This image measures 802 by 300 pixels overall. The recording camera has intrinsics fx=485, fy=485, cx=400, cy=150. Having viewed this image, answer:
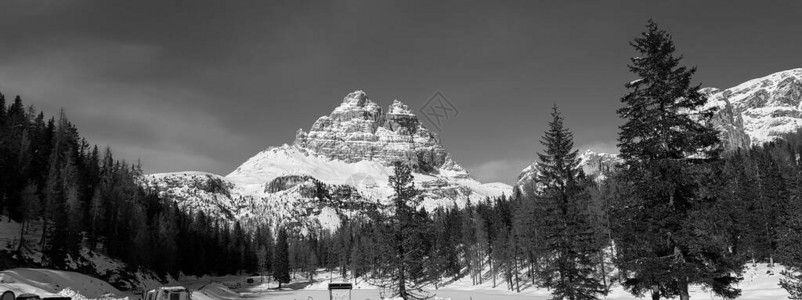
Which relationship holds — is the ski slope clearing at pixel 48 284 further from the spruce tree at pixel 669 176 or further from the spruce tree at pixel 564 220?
the spruce tree at pixel 669 176

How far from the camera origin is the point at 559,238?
99.8 feet

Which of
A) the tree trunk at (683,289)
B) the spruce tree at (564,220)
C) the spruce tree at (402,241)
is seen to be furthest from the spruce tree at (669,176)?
the spruce tree at (402,241)

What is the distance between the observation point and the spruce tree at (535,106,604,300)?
98.6 feet

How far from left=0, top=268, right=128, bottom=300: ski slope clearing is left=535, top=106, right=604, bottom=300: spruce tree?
118 ft

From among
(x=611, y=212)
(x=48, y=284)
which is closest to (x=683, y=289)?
(x=611, y=212)

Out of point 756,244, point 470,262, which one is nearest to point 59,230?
point 470,262

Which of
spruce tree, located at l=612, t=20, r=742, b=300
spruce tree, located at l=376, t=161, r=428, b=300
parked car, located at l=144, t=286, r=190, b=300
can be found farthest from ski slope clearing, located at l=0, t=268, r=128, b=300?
spruce tree, located at l=612, t=20, r=742, b=300

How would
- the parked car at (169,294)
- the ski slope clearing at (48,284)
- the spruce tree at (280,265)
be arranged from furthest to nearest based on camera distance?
1. the spruce tree at (280,265)
2. the ski slope clearing at (48,284)
3. the parked car at (169,294)

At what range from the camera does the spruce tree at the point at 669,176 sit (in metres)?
19.6

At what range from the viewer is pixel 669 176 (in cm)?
1991

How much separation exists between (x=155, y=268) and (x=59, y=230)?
35381mm

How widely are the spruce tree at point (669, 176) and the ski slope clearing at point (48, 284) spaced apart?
40.4 m

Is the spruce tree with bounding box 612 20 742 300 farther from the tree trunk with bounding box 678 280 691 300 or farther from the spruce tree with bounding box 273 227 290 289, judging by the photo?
the spruce tree with bounding box 273 227 290 289

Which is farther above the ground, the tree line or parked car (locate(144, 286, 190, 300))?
the tree line
